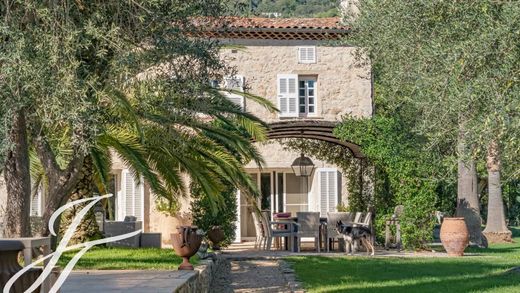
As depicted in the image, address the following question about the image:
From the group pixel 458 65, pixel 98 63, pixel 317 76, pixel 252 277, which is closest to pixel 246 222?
pixel 317 76

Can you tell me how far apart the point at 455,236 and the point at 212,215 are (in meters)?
5.35

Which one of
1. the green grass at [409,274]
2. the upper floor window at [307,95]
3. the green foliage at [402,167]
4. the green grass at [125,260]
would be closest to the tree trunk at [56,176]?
the green grass at [125,260]

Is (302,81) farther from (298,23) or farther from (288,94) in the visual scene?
(298,23)

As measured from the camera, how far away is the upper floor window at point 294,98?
82.4 feet

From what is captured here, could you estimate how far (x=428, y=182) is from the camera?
21.0 metres

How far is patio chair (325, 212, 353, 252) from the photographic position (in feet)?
69.6

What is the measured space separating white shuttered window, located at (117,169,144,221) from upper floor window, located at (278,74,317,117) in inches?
172

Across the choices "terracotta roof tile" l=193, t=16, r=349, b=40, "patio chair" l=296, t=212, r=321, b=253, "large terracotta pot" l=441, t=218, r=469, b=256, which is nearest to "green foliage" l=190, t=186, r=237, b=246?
"patio chair" l=296, t=212, r=321, b=253

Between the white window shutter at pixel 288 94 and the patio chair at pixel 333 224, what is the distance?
163 inches

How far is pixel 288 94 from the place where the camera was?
25156mm

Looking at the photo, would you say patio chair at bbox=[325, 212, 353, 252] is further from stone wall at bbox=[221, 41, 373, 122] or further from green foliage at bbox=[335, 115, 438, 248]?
stone wall at bbox=[221, 41, 373, 122]

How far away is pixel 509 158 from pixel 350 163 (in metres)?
14.2

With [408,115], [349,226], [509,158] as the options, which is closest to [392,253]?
[349,226]

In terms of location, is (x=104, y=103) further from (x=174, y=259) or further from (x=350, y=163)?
(x=350, y=163)
